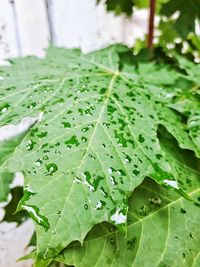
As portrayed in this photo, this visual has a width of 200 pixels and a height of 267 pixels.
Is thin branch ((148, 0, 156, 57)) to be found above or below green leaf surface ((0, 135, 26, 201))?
above

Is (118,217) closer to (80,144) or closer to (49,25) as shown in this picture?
(80,144)

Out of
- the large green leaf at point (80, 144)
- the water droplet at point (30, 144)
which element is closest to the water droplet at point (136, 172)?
the large green leaf at point (80, 144)

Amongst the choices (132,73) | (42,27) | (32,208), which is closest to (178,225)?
(32,208)

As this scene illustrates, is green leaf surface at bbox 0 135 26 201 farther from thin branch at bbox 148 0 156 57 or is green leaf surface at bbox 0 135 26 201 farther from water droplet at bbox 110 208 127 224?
thin branch at bbox 148 0 156 57

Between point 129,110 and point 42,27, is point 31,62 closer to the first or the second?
point 129,110

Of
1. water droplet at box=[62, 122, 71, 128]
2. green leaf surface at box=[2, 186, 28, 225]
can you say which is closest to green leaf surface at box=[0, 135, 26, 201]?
green leaf surface at box=[2, 186, 28, 225]

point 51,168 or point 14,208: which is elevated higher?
point 51,168

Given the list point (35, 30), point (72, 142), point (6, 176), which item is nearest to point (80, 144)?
point (72, 142)
